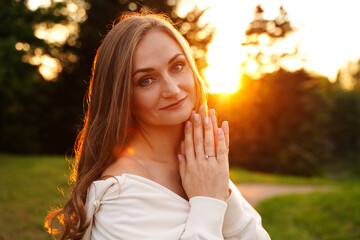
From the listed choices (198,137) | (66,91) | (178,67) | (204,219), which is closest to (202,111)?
(198,137)

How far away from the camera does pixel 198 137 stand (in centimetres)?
184

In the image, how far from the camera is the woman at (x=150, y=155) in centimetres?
156

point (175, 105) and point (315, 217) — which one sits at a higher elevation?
point (175, 105)

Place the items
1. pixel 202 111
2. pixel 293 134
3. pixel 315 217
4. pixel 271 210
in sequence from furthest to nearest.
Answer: pixel 293 134
pixel 271 210
pixel 315 217
pixel 202 111

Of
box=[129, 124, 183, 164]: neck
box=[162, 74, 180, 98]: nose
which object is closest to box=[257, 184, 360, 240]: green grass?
box=[129, 124, 183, 164]: neck

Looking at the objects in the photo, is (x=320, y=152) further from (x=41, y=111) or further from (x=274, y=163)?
(x=41, y=111)

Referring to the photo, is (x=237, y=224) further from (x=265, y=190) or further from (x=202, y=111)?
(x=265, y=190)

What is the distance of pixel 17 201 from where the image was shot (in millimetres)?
7754

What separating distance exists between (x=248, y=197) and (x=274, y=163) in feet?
38.4

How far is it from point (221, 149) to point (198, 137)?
5.4 inches

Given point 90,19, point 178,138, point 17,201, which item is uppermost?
point 90,19

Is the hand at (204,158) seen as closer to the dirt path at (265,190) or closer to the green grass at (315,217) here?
the green grass at (315,217)

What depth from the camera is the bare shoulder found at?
1.69 meters

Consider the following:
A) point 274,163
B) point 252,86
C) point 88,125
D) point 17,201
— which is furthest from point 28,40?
point 274,163
